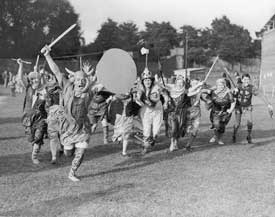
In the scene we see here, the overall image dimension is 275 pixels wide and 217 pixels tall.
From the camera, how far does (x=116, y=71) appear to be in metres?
7.15

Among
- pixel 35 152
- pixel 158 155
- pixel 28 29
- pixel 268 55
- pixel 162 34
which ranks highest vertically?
pixel 162 34

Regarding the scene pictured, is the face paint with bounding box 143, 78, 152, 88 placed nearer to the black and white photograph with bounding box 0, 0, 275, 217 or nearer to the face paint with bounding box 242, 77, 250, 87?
the black and white photograph with bounding box 0, 0, 275, 217

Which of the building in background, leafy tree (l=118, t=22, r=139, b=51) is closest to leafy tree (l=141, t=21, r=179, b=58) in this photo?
leafy tree (l=118, t=22, r=139, b=51)

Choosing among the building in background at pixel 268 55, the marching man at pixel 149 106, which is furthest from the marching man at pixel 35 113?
the building in background at pixel 268 55

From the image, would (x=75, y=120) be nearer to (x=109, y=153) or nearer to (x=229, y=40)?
(x=109, y=153)

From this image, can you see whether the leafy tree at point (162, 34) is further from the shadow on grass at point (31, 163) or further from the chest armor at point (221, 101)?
the shadow on grass at point (31, 163)

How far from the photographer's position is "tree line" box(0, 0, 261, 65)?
58844mm

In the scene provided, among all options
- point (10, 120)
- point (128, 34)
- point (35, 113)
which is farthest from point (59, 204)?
point (128, 34)

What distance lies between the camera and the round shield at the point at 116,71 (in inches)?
276

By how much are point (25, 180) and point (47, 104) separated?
1525mm

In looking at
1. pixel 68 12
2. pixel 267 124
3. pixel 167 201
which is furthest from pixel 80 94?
pixel 68 12

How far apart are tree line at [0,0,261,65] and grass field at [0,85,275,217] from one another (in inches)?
1556

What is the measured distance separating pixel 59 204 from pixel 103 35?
7194 centimetres

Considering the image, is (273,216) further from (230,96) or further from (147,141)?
(230,96)
